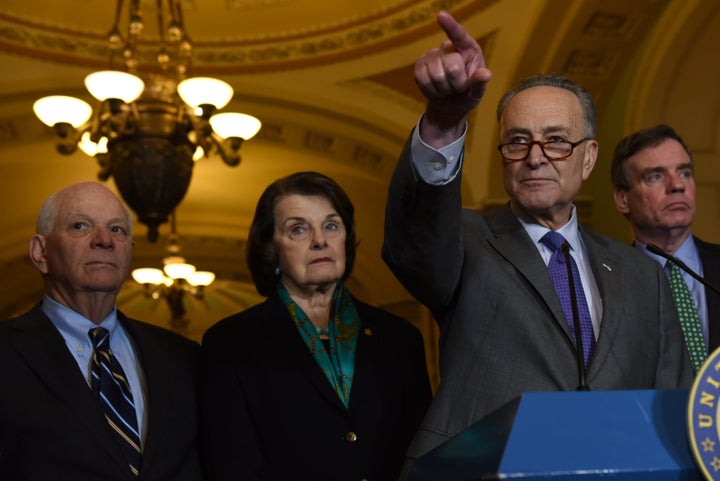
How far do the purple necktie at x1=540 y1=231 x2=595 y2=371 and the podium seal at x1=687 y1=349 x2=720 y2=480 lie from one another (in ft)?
1.66

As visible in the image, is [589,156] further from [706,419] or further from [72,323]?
[72,323]

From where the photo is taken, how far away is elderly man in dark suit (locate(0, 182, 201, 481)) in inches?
77.8

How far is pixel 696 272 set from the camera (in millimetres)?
2441

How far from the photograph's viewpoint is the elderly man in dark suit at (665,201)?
2.48 meters

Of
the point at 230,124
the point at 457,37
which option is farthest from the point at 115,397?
the point at 230,124

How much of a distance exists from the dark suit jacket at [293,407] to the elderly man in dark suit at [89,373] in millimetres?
104

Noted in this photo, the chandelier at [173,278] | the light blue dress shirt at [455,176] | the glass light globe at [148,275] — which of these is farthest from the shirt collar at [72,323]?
the glass light globe at [148,275]

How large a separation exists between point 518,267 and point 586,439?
0.65 m

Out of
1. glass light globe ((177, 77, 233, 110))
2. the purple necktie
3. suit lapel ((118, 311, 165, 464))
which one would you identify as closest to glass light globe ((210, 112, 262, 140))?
glass light globe ((177, 77, 233, 110))

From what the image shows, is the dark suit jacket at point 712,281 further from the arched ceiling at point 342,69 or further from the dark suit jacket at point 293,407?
the arched ceiling at point 342,69

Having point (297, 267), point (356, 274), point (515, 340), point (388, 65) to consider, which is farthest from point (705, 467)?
point (356, 274)

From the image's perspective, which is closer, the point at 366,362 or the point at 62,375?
the point at 62,375

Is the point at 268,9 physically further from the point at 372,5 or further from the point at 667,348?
the point at 667,348

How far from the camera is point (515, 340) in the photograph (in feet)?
5.26
